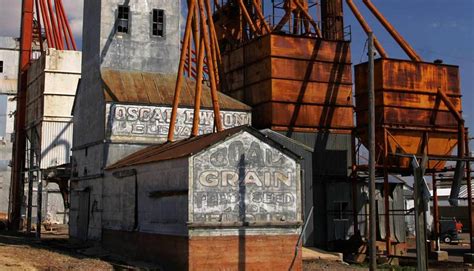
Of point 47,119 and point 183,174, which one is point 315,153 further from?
point 47,119

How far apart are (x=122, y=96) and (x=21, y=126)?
19549 mm

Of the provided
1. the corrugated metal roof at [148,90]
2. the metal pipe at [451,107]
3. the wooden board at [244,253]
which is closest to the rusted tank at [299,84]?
the corrugated metal roof at [148,90]

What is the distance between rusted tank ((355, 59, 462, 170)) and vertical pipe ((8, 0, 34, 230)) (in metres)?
25.2

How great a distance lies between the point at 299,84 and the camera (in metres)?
31.9

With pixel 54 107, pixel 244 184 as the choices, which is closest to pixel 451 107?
pixel 244 184

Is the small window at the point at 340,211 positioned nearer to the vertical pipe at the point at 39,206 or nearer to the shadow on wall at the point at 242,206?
the shadow on wall at the point at 242,206

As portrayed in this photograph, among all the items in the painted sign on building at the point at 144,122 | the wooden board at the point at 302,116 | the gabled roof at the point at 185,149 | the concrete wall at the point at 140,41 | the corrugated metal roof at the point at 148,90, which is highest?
the concrete wall at the point at 140,41

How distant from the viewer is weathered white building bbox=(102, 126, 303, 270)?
19.8 metres

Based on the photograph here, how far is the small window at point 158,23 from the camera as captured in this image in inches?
1254

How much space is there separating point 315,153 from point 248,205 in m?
11.8

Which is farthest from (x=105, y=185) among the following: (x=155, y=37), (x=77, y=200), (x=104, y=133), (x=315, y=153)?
(x=315, y=153)

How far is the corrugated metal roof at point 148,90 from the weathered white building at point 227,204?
6686 mm

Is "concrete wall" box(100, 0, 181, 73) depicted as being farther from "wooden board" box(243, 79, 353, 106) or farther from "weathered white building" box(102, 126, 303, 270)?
"weathered white building" box(102, 126, 303, 270)

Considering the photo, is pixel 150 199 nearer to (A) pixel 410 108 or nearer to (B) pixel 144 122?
(B) pixel 144 122
